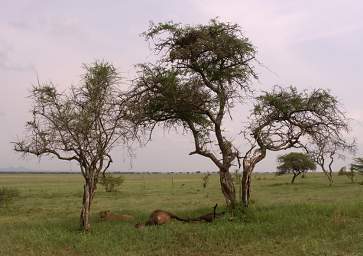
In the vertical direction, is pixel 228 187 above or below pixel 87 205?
above

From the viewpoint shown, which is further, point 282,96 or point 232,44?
point 282,96

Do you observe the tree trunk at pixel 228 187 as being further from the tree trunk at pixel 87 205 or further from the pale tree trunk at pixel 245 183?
the tree trunk at pixel 87 205

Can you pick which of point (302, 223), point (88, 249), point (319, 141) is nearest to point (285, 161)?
point (319, 141)

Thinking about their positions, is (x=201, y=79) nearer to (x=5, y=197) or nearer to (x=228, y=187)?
(x=228, y=187)

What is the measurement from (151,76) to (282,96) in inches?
223

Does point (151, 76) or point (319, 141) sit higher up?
point (151, 76)

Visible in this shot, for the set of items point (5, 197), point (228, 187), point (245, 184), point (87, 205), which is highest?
point (245, 184)

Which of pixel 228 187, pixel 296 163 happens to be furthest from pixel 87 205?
pixel 296 163

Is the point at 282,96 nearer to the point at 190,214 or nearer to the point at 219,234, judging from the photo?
the point at 190,214

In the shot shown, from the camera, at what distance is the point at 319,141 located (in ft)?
66.7

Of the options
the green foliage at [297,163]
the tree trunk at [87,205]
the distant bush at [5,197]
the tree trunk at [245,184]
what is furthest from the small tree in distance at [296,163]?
the tree trunk at [87,205]

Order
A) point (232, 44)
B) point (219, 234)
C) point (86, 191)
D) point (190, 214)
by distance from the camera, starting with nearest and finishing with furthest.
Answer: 1. point (219, 234)
2. point (86, 191)
3. point (232, 44)
4. point (190, 214)

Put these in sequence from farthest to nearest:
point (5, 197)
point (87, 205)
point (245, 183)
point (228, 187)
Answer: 1. point (5, 197)
2. point (228, 187)
3. point (245, 183)
4. point (87, 205)

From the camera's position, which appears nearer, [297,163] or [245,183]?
[245,183]
